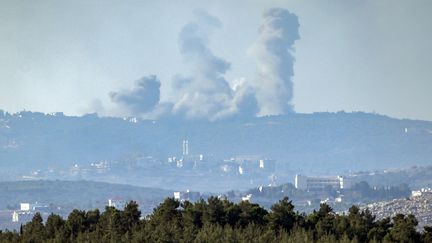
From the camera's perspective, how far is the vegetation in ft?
266

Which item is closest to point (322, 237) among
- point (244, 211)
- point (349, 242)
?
point (349, 242)

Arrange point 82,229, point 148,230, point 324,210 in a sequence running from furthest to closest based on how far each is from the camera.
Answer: point 324,210
point 82,229
point 148,230

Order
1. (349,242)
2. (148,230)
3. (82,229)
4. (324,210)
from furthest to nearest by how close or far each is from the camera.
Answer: (324,210), (82,229), (148,230), (349,242)

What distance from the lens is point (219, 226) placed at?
87.8 m

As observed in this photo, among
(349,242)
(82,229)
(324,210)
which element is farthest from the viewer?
(324,210)

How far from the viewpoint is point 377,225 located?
3639 inches

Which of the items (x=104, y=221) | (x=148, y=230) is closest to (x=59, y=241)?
(x=148, y=230)

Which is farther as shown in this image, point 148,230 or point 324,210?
point 324,210

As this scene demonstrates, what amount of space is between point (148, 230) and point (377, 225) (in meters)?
15.0

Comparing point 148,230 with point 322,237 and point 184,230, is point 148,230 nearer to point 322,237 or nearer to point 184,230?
point 184,230

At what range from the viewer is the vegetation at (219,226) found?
266 ft

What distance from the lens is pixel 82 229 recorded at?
3521 inches

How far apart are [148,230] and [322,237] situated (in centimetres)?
818

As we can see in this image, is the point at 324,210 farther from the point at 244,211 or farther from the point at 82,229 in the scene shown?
the point at 82,229
